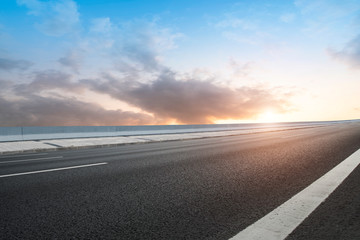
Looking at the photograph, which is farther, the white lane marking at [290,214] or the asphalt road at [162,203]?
the asphalt road at [162,203]

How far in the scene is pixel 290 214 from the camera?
9.89 feet

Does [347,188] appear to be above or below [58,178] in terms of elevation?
below

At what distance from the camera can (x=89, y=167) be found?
22.1 ft

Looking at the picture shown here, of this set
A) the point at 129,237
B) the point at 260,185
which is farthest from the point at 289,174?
the point at 129,237

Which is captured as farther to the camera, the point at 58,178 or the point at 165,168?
the point at 165,168

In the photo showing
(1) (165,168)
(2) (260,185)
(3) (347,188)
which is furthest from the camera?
(1) (165,168)

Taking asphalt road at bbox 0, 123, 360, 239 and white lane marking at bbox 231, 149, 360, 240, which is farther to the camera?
asphalt road at bbox 0, 123, 360, 239

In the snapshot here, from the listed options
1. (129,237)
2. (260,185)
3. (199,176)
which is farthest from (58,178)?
(260,185)

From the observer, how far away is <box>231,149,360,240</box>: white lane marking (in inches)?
97.7

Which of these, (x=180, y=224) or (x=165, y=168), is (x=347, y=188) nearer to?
(x=180, y=224)

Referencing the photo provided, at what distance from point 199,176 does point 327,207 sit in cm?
256

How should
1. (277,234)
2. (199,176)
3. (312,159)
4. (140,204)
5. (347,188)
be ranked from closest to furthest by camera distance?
(277,234) < (140,204) < (347,188) < (199,176) < (312,159)

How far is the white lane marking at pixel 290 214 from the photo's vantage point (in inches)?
97.7

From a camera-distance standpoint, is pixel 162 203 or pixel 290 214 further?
pixel 162 203
